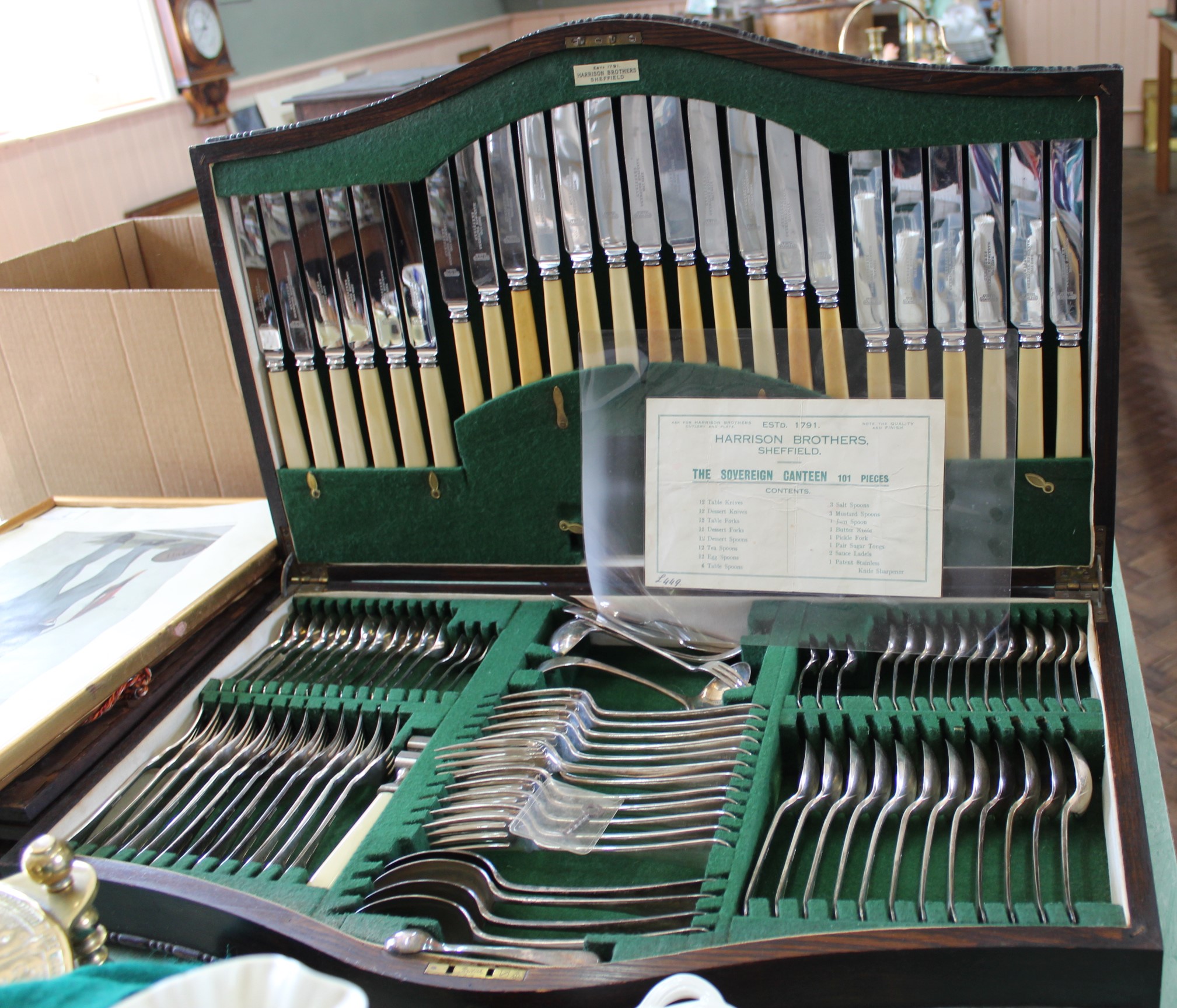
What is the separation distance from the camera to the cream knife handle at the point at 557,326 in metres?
1.07

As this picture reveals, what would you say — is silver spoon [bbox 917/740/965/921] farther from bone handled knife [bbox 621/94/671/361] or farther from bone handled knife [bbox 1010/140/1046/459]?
bone handled knife [bbox 621/94/671/361]

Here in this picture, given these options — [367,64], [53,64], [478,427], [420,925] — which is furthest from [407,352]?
[367,64]

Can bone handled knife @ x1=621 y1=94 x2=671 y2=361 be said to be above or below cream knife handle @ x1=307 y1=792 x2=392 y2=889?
above

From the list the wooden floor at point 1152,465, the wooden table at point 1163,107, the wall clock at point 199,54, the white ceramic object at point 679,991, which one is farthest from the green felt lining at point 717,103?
the wooden table at point 1163,107

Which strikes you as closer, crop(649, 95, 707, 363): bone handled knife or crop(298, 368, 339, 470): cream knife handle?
crop(649, 95, 707, 363): bone handled knife

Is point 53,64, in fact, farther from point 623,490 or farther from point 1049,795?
point 1049,795

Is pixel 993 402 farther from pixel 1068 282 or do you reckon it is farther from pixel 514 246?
pixel 514 246

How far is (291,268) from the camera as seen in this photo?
1134 mm

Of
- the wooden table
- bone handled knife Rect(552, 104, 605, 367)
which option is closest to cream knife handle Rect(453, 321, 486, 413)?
bone handled knife Rect(552, 104, 605, 367)

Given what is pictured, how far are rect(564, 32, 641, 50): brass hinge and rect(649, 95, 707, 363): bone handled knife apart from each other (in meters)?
0.05

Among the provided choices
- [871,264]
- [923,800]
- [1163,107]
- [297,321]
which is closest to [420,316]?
[297,321]

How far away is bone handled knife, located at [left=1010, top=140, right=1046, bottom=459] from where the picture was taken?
924 millimetres

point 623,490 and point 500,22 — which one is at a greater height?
point 500,22

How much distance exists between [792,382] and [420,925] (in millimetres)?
582
